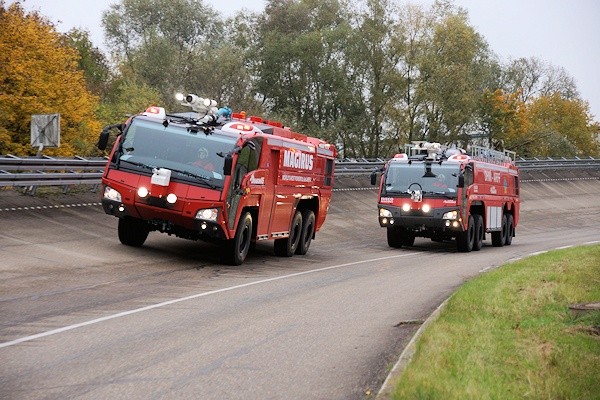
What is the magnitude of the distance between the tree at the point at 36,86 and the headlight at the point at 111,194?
27447 millimetres

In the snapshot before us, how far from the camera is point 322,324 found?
1273cm

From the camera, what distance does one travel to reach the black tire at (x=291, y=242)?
24.3 m

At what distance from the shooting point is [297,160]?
23.7 m

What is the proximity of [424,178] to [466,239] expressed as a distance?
2359mm

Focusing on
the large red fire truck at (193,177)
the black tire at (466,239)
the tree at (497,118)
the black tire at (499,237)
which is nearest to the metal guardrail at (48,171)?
the large red fire truck at (193,177)

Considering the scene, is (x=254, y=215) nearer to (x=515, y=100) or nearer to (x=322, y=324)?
(x=322, y=324)

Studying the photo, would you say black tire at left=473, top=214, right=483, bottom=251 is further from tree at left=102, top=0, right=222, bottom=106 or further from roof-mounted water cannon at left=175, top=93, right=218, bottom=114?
tree at left=102, top=0, right=222, bottom=106

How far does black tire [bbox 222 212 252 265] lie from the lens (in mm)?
20359

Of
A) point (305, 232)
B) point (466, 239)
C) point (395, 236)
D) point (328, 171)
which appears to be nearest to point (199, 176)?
point (305, 232)

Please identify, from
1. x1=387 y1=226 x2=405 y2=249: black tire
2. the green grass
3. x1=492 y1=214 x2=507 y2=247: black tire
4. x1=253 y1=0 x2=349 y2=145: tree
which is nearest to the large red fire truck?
the green grass

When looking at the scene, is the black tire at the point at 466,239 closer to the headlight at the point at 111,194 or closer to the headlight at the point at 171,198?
the headlight at the point at 171,198

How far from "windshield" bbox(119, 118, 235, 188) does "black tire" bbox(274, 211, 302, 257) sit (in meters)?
4.97

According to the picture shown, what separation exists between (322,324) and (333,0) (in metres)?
67.7

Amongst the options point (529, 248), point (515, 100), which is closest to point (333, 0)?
point (515, 100)
